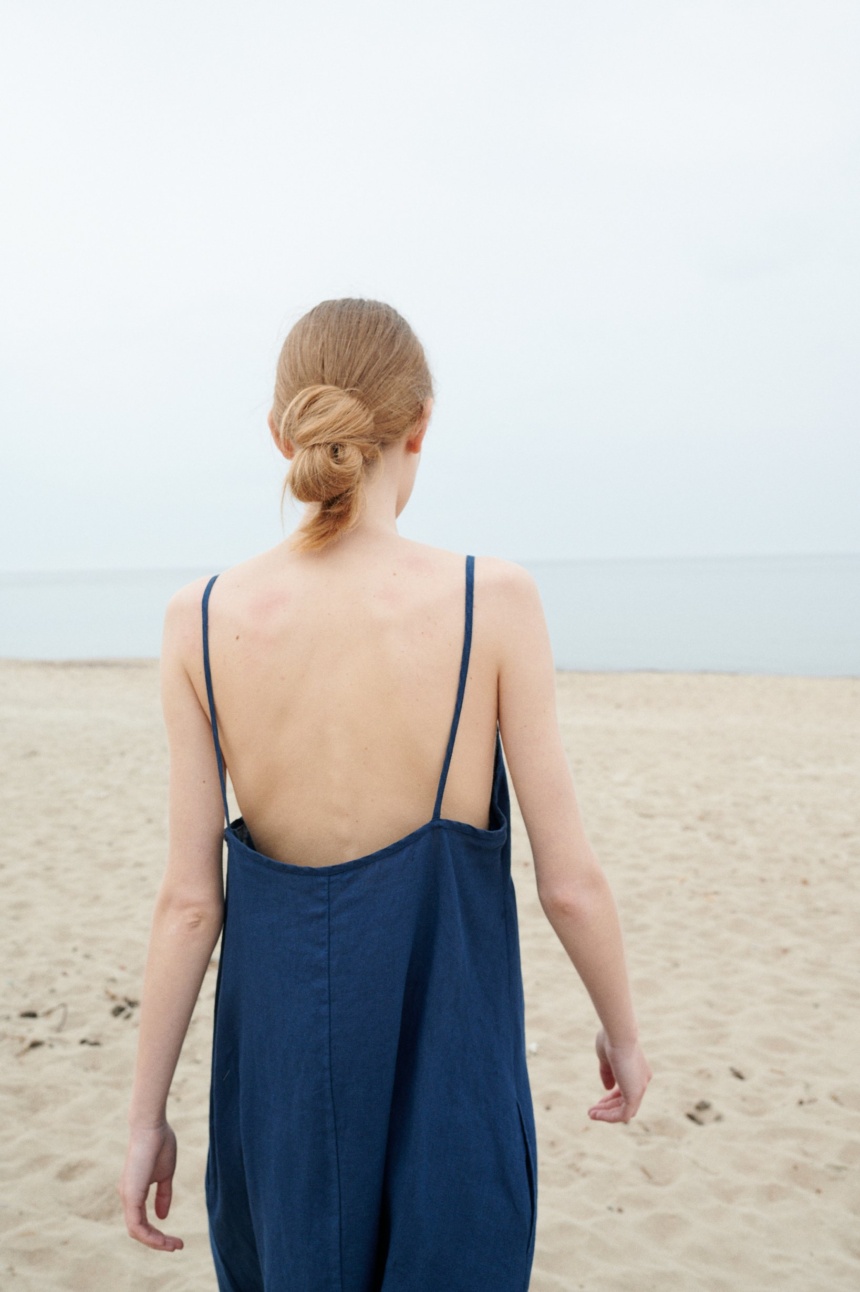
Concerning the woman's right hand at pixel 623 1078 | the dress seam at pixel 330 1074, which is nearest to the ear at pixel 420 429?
the dress seam at pixel 330 1074

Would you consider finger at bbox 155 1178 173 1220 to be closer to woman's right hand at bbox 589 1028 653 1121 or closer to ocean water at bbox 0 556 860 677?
woman's right hand at bbox 589 1028 653 1121

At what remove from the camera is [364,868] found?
1256 millimetres

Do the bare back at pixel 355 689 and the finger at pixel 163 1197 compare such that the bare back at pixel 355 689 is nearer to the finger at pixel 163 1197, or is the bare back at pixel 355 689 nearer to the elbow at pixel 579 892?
the elbow at pixel 579 892

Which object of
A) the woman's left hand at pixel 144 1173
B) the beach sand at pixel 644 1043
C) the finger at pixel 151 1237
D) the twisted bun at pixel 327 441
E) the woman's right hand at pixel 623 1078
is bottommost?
the beach sand at pixel 644 1043

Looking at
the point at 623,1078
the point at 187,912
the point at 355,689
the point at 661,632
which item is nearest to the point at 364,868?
the point at 355,689

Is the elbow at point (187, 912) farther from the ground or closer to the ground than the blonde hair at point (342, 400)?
closer to the ground

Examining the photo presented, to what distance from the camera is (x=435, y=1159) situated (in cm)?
124

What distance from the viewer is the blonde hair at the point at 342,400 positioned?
1.29 meters

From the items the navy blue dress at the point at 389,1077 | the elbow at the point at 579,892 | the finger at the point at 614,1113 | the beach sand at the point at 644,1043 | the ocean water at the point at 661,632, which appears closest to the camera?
the navy blue dress at the point at 389,1077

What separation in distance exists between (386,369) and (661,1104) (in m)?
3.60

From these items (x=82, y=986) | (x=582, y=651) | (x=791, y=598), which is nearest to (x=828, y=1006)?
(x=82, y=986)

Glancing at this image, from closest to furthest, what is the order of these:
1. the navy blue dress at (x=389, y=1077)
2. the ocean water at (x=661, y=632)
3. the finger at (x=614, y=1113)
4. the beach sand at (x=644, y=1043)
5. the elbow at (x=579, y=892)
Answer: the navy blue dress at (x=389, y=1077)
the elbow at (x=579, y=892)
the finger at (x=614, y=1113)
the beach sand at (x=644, y=1043)
the ocean water at (x=661, y=632)

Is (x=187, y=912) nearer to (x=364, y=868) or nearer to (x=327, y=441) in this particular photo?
(x=364, y=868)

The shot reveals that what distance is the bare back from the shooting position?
129 cm
